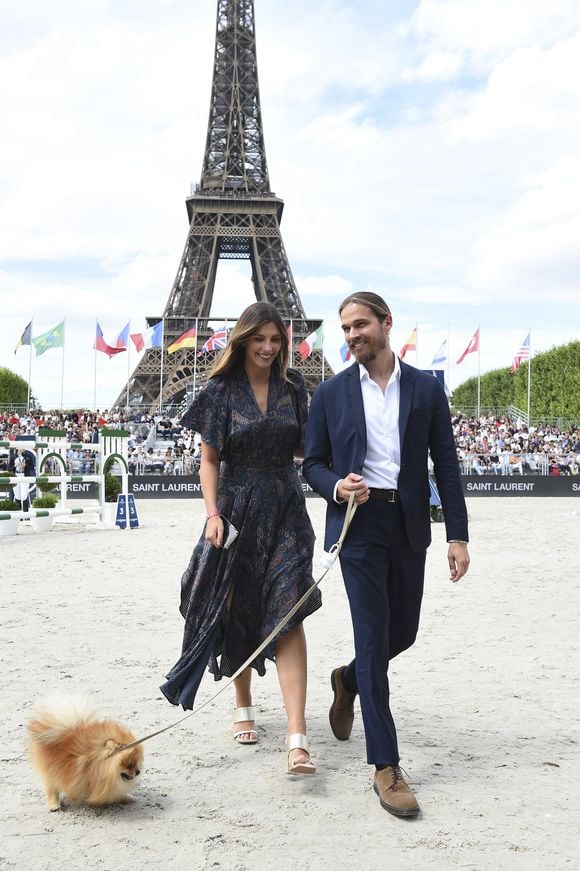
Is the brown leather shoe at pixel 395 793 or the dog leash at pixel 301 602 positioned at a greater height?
the dog leash at pixel 301 602

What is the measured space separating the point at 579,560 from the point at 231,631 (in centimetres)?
752

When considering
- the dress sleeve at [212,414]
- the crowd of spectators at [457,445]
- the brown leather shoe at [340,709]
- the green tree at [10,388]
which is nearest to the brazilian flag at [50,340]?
the crowd of spectators at [457,445]

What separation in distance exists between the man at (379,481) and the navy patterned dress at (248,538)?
0.86 feet

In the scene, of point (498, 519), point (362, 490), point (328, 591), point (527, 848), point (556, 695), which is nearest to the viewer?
point (527, 848)

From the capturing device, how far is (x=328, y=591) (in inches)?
339

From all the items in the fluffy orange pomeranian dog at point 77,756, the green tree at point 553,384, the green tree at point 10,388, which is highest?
the green tree at point 10,388

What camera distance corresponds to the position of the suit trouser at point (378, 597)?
127 inches

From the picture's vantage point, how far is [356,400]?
3463 mm

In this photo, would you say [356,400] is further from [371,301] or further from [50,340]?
[50,340]

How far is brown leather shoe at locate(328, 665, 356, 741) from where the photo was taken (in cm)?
388

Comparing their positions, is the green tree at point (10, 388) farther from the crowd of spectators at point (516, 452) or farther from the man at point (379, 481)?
the man at point (379, 481)

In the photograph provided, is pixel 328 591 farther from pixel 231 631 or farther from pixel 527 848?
pixel 527 848

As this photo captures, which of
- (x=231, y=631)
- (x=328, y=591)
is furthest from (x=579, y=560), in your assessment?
(x=231, y=631)

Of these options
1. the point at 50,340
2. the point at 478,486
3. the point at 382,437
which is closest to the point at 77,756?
the point at 382,437
